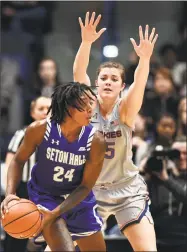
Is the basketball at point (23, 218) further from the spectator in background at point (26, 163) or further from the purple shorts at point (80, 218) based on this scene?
the spectator in background at point (26, 163)

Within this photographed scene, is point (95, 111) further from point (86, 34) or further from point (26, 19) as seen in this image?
point (26, 19)

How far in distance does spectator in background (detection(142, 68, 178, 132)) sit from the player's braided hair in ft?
12.7

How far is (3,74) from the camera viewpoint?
29.2 ft

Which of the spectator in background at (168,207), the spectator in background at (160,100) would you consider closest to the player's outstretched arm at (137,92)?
the spectator in background at (168,207)

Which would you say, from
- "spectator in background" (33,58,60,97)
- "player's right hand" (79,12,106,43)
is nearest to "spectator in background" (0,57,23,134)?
"spectator in background" (33,58,60,97)

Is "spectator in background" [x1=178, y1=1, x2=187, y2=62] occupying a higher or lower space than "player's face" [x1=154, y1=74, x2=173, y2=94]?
higher

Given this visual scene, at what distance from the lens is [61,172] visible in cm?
461

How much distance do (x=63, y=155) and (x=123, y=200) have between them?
2.62 ft

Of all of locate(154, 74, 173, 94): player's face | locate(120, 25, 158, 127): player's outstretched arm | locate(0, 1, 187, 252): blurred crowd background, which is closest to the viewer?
locate(120, 25, 158, 127): player's outstretched arm

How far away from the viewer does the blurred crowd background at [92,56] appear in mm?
8305

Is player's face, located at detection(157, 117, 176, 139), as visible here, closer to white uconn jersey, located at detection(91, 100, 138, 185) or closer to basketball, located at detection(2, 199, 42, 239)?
white uconn jersey, located at detection(91, 100, 138, 185)

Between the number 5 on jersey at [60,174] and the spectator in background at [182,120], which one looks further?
the spectator in background at [182,120]

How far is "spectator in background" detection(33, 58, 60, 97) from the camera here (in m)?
8.77

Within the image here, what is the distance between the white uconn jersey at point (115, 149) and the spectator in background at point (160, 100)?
3259mm
